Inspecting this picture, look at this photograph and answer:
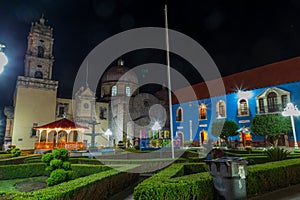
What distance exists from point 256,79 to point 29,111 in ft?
109

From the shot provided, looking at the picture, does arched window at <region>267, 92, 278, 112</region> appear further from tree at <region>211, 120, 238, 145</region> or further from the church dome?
the church dome

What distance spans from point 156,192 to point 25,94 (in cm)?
3172

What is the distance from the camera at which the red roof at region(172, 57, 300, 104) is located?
1043 inches

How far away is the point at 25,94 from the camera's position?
3019cm

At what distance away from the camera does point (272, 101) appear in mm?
26797

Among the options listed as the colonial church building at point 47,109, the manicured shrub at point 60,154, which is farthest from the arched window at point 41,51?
the manicured shrub at point 60,154

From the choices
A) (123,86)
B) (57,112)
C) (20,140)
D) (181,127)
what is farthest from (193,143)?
(20,140)

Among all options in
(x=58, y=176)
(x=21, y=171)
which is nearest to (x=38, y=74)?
(x=21, y=171)

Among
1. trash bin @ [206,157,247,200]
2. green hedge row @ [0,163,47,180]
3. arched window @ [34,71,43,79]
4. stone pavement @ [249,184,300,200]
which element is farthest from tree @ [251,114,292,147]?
arched window @ [34,71,43,79]

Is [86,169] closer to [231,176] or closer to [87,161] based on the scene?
[87,161]

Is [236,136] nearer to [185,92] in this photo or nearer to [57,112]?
[185,92]

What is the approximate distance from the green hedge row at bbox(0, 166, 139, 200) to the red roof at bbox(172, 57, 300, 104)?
83.8 feet

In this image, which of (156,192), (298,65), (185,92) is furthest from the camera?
(185,92)

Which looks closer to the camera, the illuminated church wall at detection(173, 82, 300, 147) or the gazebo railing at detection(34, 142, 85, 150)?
the gazebo railing at detection(34, 142, 85, 150)
